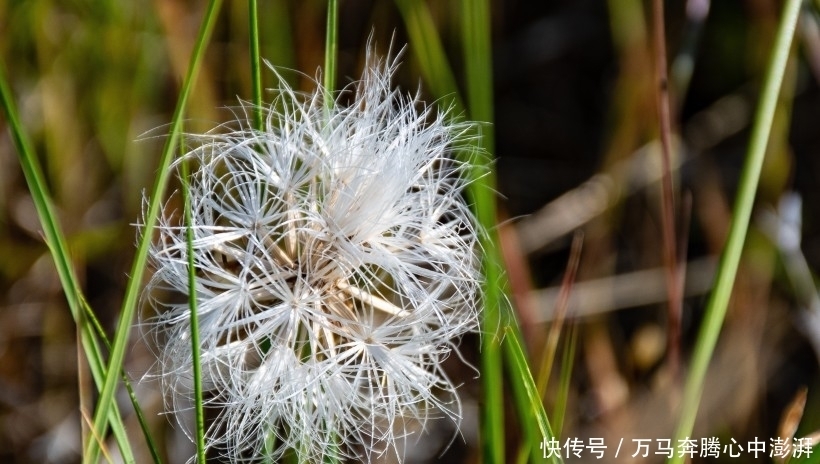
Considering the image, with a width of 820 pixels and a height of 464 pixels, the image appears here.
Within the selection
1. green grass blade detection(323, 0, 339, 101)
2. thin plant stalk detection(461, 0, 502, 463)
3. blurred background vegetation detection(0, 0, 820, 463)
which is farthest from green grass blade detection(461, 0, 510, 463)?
blurred background vegetation detection(0, 0, 820, 463)

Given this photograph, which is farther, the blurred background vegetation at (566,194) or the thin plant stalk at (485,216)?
the blurred background vegetation at (566,194)

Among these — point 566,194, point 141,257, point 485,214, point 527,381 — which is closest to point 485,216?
point 485,214

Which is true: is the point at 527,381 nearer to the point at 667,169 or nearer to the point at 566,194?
the point at 667,169

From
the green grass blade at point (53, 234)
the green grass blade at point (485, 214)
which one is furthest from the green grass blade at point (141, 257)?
the green grass blade at point (485, 214)

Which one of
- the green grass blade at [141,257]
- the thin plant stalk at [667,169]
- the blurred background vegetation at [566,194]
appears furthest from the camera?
the blurred background vegetation at [566,194]

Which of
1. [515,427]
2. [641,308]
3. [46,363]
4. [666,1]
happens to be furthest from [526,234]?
[46,363]

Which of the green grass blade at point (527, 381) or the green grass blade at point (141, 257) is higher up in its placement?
the green grass blade at point (141, 257)

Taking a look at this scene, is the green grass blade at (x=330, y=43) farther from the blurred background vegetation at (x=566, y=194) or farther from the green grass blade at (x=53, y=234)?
the blurred background vegetation at (x=566, y=194)

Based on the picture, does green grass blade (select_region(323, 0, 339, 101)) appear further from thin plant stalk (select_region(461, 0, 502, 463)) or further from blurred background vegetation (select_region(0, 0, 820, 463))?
blurred background vegetation (select_region(0, 0, 820, 463))
